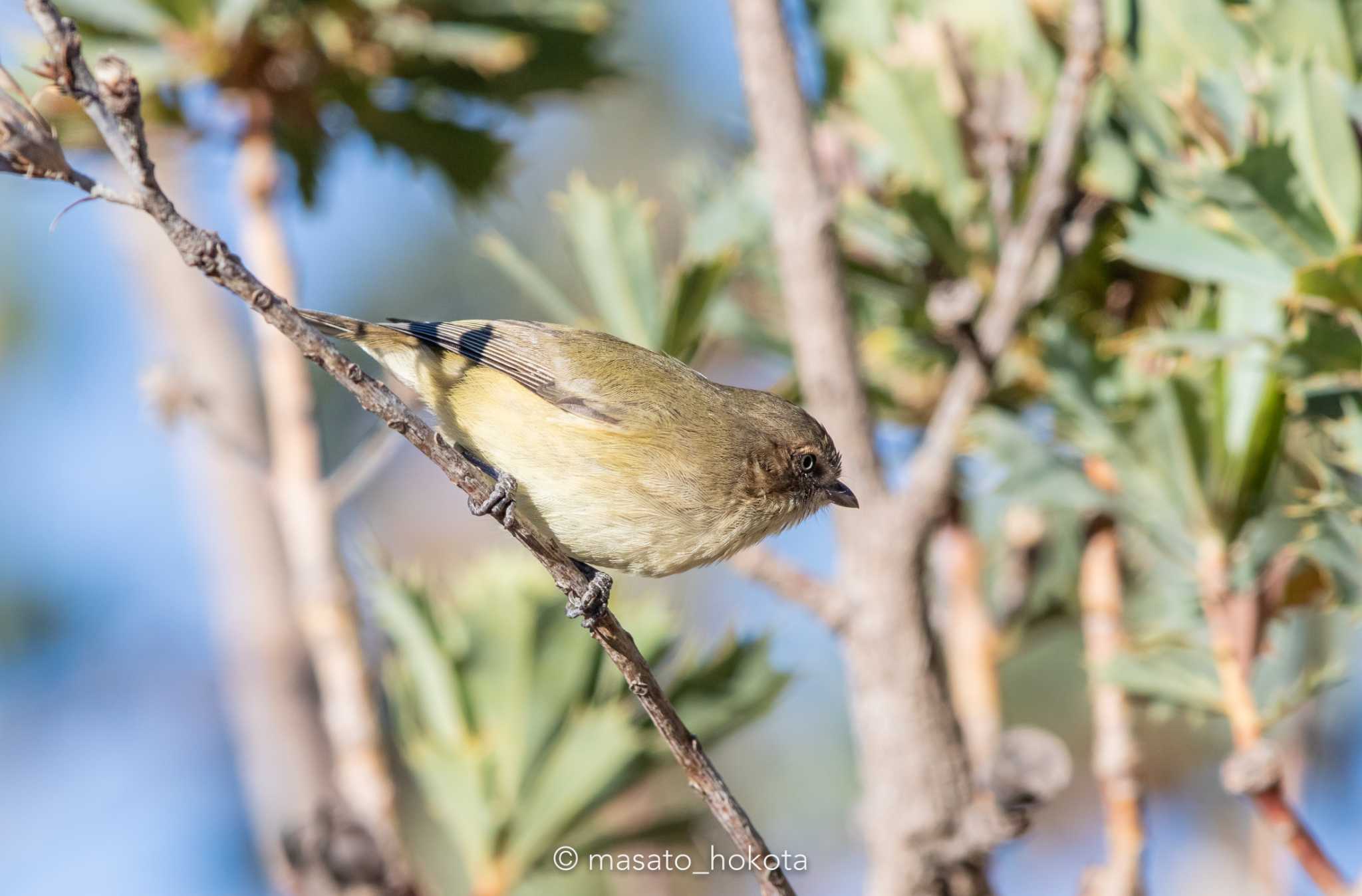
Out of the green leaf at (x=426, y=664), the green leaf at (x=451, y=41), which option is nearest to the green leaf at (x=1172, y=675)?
the green leaf at (x=426, y=664)

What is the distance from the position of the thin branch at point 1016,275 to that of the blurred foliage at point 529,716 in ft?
1.59

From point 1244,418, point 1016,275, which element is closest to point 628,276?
point 1016,275

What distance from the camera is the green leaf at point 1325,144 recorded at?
2326mm

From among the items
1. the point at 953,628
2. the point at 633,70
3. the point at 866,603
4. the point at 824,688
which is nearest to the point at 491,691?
the point at 866,603

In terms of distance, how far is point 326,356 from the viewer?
70.2 inches

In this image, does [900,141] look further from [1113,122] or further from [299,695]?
[299,695]

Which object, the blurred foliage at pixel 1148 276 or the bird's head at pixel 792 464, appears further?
the bird's head at pixel 792 464

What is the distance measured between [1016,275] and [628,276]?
83 cm

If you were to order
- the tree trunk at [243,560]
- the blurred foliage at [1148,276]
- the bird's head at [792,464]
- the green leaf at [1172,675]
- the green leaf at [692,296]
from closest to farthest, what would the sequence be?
the blurred foliage at [1148,276], the green leaf at [1172,675], the green leaf at [692,296], the bird's head at [792,464], the tree trunk at [243,560]

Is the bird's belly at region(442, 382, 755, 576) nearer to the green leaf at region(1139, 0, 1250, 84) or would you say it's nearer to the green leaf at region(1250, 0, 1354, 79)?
the green leaf at region(1139, 0, 1250, 84)

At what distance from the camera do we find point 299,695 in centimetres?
491

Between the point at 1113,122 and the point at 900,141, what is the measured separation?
462 mm

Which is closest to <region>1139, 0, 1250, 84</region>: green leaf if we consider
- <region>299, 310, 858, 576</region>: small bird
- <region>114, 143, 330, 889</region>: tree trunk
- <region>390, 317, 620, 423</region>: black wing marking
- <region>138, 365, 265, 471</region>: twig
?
<region>299, 310, 858, 576</region>: small bird

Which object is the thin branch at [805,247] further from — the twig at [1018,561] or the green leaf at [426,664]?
the green leaf at [426,664]
